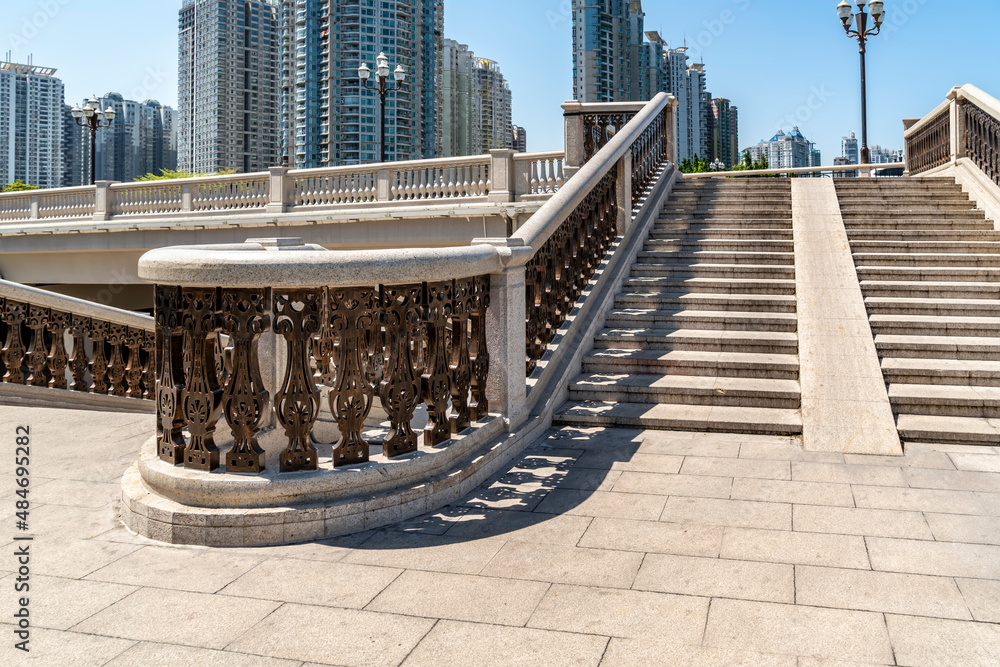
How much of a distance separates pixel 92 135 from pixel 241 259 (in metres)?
27.0

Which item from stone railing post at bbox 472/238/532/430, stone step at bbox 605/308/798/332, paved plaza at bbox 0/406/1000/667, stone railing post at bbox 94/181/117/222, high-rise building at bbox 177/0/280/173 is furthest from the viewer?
high-rise building at bbox 177/0/280/173

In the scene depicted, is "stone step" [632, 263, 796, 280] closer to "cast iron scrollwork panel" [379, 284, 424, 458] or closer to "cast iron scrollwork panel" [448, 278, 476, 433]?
"cast iron scrollwork panel" [448, 278, 476, 433]

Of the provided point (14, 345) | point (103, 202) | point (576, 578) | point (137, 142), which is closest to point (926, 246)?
point (576, 578)

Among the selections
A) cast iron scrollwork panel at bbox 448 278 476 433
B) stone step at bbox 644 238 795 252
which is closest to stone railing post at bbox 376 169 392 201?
stone step at bbox 644 238 795 252

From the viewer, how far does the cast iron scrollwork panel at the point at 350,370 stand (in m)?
4.27

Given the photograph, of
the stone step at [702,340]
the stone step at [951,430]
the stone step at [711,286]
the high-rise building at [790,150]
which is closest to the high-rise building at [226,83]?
the high-rise building at [790,150]

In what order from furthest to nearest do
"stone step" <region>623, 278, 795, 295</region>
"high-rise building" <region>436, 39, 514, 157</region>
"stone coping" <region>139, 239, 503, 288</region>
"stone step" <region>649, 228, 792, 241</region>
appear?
"high-rise building" <region>436, 39, 514, 157</region> → "stone step" <region>649, 228, 792, 241</region> → "stone step" <region>623, 278, 795, 295</region> → "stone coping" <region>139, 239, 503, 288</region>

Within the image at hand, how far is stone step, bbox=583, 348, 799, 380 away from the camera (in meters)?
7.02

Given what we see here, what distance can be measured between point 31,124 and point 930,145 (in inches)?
1965

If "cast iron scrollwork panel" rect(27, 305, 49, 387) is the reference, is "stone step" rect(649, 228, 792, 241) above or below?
above

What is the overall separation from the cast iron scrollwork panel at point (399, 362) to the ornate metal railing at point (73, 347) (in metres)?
4.68

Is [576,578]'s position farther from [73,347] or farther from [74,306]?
[73,347]

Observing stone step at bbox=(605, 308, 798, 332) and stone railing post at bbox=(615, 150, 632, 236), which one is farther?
stone railing post at bbox=(615, 150, 632, 236)

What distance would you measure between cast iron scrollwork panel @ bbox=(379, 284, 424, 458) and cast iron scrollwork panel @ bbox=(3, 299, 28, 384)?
583cm
